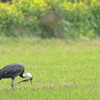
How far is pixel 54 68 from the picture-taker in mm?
9453

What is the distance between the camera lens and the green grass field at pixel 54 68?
21.3 feet

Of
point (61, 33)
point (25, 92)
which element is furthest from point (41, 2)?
point (25, 92)

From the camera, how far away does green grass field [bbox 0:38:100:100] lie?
6.49m

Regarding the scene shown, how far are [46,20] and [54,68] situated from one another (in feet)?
28.1

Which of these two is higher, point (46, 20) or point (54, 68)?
point (54, 68)

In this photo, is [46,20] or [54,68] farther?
[46,20]

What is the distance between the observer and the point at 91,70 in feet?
29.9

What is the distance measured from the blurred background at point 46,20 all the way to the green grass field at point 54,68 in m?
1.66

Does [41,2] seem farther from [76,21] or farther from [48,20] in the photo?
[76,21]

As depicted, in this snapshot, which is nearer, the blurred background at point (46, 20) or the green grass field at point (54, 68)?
the green grass field at point (54, 68)

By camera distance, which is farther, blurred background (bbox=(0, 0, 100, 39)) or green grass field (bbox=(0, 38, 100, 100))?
blurred background (bbox=(0, 0, 100, 39))

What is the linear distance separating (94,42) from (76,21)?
316 cm

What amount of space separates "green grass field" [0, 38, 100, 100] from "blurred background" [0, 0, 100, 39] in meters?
1.66

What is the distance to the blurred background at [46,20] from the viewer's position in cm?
1691
